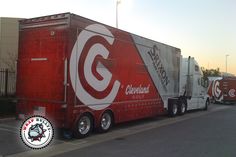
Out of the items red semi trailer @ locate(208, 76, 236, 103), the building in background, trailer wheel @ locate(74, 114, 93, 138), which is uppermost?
the building in background

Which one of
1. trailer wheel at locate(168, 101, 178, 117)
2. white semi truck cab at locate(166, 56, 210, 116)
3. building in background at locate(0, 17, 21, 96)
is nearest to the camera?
trailer wheel at locate(168, 101, 178, 117)

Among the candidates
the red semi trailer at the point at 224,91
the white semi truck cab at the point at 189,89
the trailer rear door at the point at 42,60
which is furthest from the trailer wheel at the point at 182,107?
the red semi trailer at the point at 224,91

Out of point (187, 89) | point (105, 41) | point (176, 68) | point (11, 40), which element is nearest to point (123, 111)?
point (105, 41)

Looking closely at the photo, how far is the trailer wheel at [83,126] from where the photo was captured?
39.3ft

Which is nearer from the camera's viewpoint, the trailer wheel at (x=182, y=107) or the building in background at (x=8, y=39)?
the trailer wheel at (x=182, y=107)

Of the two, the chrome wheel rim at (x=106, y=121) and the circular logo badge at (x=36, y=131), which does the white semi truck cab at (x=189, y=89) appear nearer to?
the chrome wheel rim at (x=106, y=121)

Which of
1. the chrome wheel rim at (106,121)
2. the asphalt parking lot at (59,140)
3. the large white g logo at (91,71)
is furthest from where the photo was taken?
the chrome wheel rim at (106,121)

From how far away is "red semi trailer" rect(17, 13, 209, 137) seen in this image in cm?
1173

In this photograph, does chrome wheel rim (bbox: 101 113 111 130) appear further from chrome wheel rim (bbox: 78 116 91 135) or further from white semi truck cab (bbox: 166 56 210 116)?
white semi truck cab (bbox: 166 56 210 116)

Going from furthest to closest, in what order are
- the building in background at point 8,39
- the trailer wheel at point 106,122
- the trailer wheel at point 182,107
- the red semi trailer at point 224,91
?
1. the red semi trailer at point 224,91
2. the building in background at point 8,39
3. the trailer wheel at point 182,107
4. the trailer wheel at point 106,122

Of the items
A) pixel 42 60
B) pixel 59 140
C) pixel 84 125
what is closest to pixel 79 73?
pixel 42 60

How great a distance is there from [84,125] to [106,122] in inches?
56.3

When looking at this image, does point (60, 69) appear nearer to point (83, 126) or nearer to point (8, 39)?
point (83, 126)

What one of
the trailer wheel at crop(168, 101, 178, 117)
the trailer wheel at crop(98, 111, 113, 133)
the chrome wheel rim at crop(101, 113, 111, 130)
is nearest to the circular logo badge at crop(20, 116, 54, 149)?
the trailer wheel at crop(98, 111, 113, 133)
